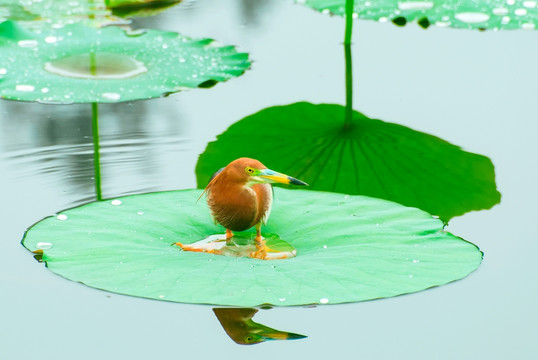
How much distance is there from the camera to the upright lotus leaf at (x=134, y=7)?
5.91 m

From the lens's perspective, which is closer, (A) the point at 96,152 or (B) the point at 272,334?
(B) the point at 272,334

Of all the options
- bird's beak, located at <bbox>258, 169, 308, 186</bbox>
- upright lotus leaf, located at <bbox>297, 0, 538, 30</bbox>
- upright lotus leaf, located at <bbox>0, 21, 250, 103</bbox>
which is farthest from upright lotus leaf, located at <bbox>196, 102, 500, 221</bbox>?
Result: upright lotus leaf, located at <bbox>297, 0, 538, 30</bbox>

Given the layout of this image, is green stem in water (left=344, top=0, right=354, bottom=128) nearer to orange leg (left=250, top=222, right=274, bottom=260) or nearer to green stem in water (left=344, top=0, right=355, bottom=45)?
green stem in water (left=344, top=0, right=355, bottom=45)

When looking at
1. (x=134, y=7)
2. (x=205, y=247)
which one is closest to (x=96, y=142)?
(x=205, y=247)

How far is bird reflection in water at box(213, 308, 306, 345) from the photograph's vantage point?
2146mm

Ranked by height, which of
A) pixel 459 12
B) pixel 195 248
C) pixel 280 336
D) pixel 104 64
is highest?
pixel 459 12

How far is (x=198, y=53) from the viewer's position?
14.9 ft

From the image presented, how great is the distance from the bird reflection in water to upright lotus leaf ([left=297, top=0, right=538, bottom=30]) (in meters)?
3.16

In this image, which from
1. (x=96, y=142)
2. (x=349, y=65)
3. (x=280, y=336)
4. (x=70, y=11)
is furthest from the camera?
(x=70, y=11)

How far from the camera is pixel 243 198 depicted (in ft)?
7.89

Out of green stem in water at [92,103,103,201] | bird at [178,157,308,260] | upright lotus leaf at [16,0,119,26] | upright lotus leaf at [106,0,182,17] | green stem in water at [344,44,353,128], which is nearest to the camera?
bird at [178,157,308,260]

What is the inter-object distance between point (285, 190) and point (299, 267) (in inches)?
22.5

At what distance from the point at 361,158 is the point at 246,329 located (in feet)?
4.56

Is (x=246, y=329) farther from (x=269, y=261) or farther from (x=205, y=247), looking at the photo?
Result: (x=205, y=247)
